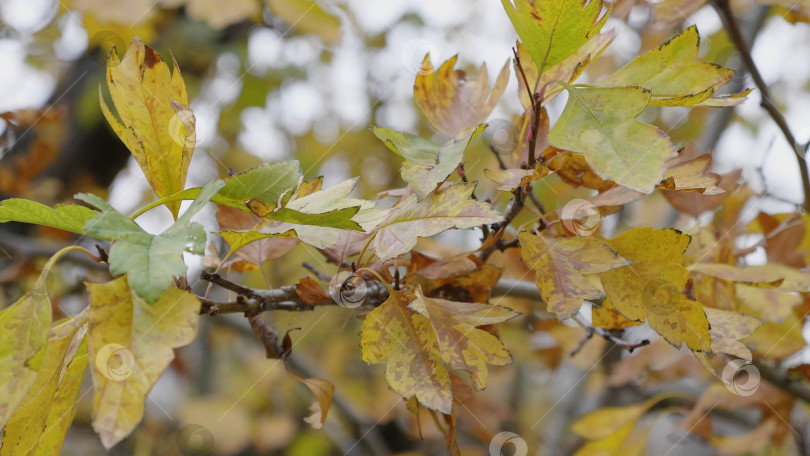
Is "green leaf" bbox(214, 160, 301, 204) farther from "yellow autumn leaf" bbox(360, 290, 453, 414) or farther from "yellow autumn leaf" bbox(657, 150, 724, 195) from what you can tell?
"yellow autumn leaf" bbox(657, 150, 724, 195)

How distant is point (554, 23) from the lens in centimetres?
48

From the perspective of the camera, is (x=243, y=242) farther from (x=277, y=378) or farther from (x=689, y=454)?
(x=277, y=378)

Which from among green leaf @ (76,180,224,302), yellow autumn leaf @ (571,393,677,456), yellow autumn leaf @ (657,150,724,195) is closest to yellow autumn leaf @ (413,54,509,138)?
yellow autumn leaf @ (657,150,724,195)

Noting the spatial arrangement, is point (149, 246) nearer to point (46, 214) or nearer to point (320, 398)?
point (46, 214)

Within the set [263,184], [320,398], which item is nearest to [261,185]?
[263,184]

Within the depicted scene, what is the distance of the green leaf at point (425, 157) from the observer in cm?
46

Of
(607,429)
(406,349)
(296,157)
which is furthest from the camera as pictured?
(296,157)

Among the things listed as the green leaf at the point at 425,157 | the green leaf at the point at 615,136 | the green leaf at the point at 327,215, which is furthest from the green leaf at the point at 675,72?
the green leaf at the point at 327,215

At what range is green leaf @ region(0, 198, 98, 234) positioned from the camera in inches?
16.5

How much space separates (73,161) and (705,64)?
1912 millimetres

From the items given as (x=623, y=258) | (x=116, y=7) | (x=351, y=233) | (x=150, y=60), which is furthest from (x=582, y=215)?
(x=116, y=7)

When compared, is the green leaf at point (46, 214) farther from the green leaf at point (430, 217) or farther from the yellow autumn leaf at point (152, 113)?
the green leaf at point (430, 217)

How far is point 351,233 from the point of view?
63 centimetres

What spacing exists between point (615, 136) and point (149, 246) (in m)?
0.36
